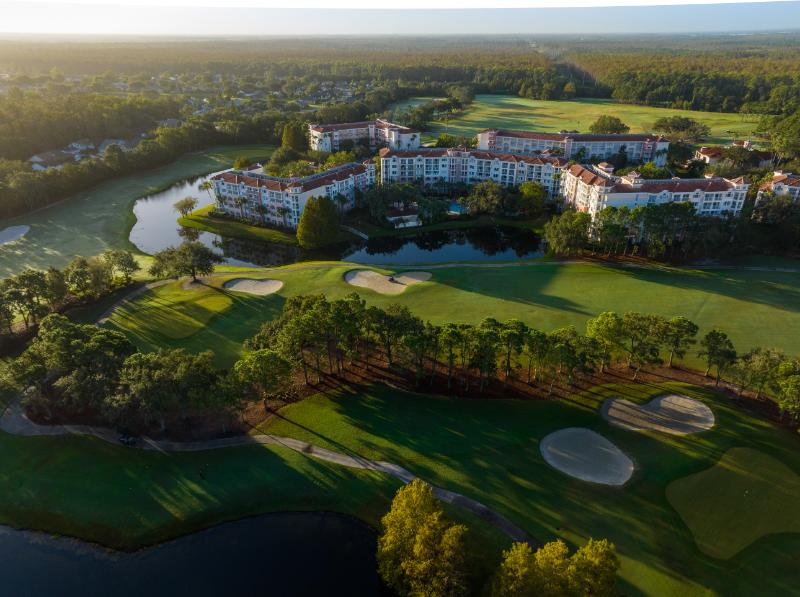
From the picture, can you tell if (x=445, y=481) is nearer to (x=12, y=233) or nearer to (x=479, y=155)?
(x=479, y=155)

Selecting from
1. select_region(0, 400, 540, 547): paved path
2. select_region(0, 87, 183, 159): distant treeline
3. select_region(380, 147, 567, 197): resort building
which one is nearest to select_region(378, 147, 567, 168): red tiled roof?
select_region(380, 147, 567, 197): resort building

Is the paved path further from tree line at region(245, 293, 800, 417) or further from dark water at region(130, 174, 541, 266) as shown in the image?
dark water at region(130, 174, 541, 266)

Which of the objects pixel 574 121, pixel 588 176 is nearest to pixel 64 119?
pixel 588 176

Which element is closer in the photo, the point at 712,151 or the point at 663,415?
the point at 663,415

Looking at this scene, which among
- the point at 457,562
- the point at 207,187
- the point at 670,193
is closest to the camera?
the point at 457,562

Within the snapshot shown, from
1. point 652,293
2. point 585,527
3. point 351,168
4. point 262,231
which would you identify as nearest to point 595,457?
point 585,527

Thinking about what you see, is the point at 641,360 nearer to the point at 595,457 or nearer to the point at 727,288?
the point at 595,457
